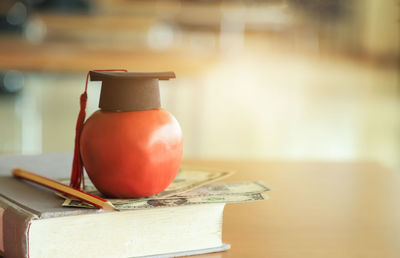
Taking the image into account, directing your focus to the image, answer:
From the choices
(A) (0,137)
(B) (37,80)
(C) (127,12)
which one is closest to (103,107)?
(A) (0,137)

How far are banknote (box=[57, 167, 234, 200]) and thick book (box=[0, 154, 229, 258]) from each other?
22mm

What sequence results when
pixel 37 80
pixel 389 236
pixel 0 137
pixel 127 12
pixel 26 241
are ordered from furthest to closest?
pixel 127 12, pixel 37 80, pixel 0 137, pixel 389 236, pixel 26 241

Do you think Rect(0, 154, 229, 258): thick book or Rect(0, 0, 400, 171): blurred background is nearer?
Rect(0, 154, 229, 258): thick book

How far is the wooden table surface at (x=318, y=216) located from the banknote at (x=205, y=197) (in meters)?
0.02

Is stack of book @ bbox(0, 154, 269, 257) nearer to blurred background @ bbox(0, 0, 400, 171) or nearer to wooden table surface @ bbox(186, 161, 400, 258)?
wooden table surface @ bbox(186, 161, 400, 258)

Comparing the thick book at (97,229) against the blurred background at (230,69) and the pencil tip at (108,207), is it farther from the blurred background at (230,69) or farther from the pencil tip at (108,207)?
→ the blurred background at (230,69)

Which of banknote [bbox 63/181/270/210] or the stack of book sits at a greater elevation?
banknote [bbox 63/181/270/210]

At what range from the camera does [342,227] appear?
1.53 ft

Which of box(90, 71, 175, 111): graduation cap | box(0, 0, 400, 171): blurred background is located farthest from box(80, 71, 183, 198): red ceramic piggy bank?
box(0, 0, 400, 171): blurred background

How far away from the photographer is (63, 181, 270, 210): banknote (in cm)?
34

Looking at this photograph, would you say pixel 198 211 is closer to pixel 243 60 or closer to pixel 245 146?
pixel 245 146

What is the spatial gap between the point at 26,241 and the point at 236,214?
0.77 ft

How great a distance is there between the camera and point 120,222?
0.35m

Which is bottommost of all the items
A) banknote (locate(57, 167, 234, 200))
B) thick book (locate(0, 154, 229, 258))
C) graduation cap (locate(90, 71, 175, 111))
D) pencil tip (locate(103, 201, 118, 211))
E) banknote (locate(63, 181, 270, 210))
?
thick book (locate(0, 154, 229, 258))
